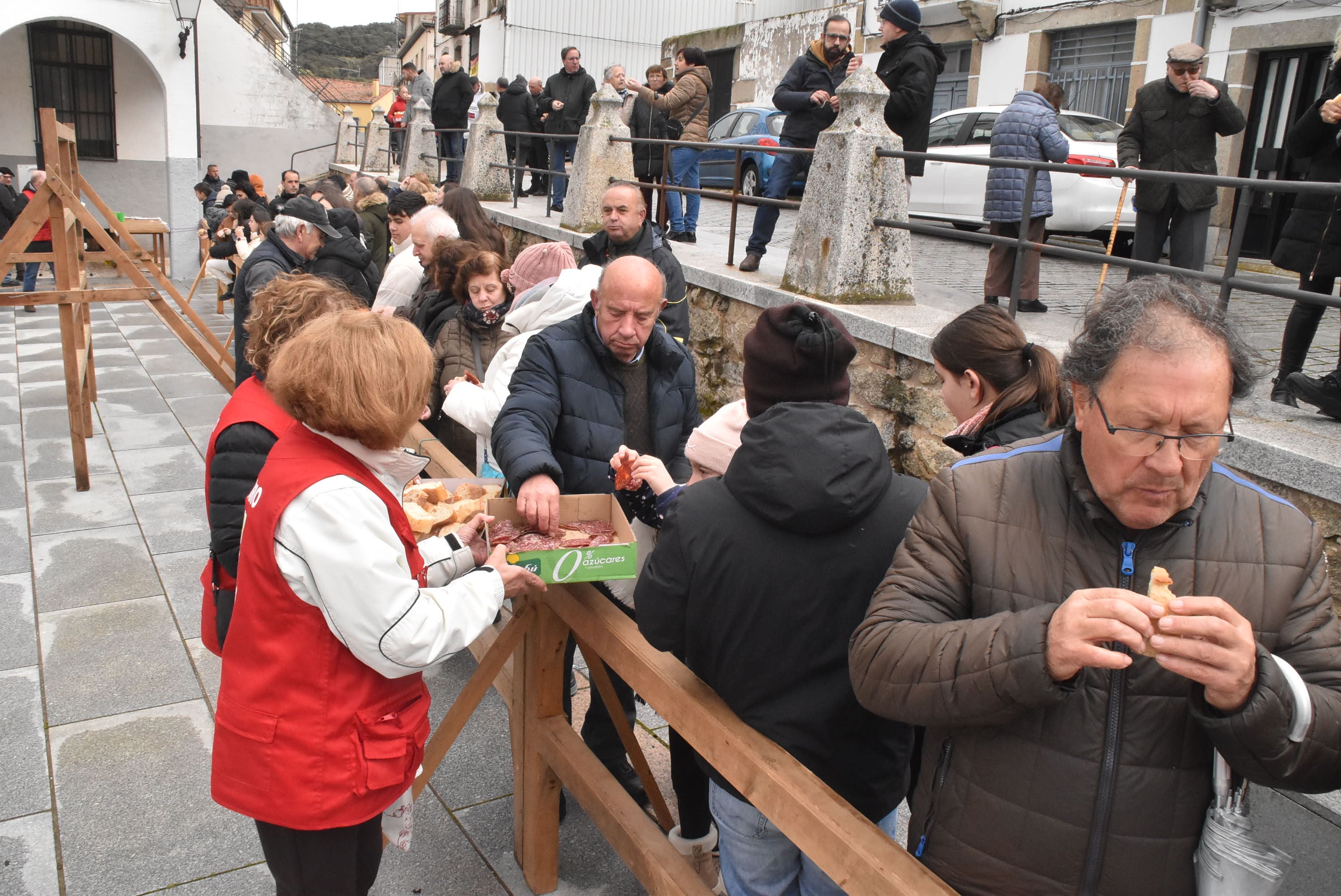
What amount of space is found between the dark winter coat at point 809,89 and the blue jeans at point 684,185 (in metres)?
1.41

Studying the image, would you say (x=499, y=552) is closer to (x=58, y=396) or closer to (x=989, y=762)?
(x=989, y=762)

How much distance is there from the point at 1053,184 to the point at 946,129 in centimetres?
250

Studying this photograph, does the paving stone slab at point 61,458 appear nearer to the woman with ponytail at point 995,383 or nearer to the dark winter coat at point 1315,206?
the woman with ponytail at point 995,383

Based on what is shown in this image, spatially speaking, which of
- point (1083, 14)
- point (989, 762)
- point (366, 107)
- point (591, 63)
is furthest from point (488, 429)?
point (366, 107)

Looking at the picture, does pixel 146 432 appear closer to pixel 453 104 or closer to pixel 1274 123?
pixel 453 104

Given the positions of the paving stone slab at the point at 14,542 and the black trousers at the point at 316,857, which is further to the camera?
the paving stone slab at the point at 14,542

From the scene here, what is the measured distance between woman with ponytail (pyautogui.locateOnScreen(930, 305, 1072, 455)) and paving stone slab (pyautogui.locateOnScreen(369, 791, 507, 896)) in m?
1.89

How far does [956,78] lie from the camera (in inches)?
658

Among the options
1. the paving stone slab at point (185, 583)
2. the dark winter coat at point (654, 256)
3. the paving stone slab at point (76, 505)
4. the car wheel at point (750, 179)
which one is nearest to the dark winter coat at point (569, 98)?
the car wheel at point (750, 179)

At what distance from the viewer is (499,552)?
2.26m

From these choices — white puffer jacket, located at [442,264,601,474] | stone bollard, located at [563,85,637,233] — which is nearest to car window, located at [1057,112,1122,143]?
stone bollard, located at [563,85,637,233]

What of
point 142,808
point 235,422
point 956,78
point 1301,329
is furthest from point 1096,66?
point 142,808

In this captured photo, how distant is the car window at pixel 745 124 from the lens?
14930 mm

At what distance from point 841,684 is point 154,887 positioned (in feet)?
7.01
